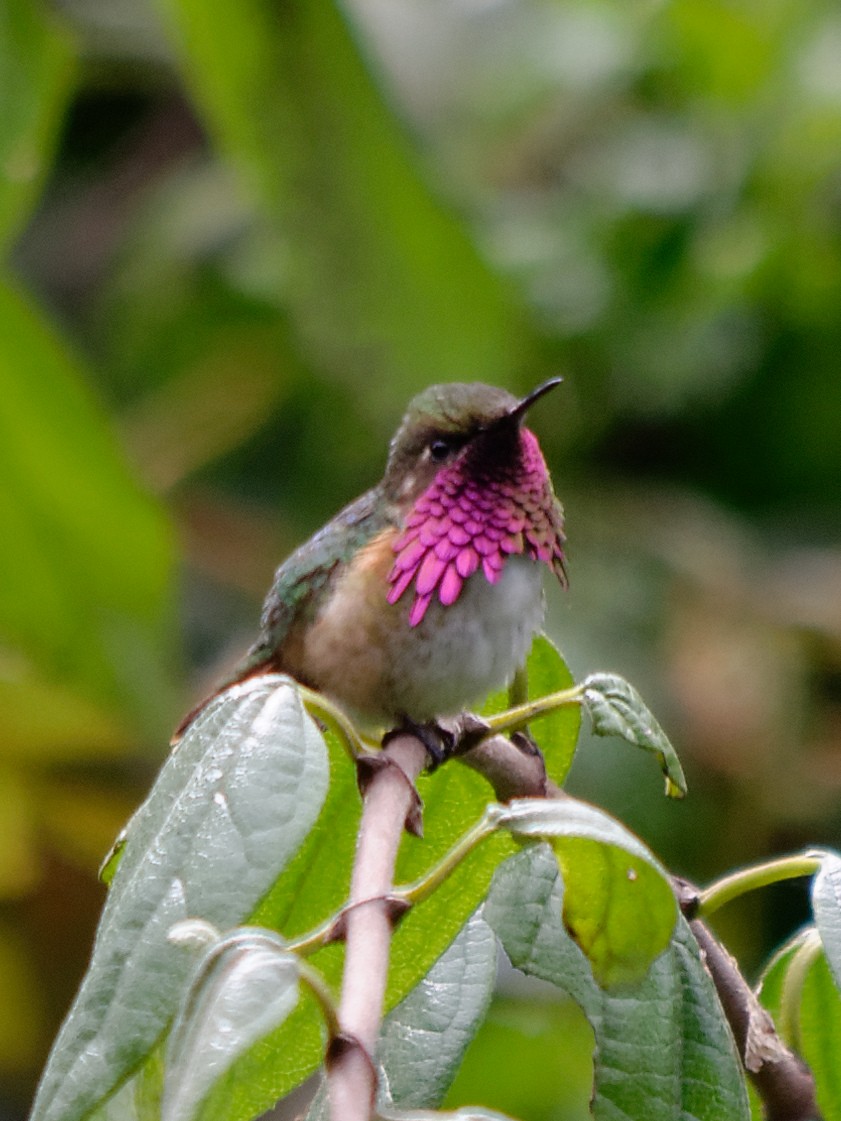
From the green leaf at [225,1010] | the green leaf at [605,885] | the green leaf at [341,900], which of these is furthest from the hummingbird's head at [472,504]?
the green leaf at [225,1010]

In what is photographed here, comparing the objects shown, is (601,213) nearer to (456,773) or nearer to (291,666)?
(291,666)

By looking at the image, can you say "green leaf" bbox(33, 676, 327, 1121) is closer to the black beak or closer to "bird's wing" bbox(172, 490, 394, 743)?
the black beak

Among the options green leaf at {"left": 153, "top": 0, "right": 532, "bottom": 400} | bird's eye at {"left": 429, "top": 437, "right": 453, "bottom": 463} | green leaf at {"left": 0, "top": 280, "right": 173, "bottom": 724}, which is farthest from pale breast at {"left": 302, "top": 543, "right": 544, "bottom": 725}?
green leaf at {"left": 153, "top": 0, "right": 532, "bottom": 400}

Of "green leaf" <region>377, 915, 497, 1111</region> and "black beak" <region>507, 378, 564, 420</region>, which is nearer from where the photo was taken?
"green leaf" <region>377, 915, 497, 1111</region>

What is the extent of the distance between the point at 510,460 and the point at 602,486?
225 cm

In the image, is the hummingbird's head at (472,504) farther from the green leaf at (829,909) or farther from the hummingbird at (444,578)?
the green leaf at (829,909)

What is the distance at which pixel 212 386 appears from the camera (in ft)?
13.1

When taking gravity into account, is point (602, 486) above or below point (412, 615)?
below

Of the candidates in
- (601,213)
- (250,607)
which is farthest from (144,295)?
(601,213)

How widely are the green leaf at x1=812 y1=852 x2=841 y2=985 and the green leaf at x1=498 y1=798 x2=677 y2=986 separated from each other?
76mm

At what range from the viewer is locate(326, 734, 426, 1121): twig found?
2.12 ft

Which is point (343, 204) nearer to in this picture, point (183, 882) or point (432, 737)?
point (432, 737)

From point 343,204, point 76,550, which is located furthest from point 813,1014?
point 343,204

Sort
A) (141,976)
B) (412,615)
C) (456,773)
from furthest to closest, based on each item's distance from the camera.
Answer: (412,615)
(456,773)
(141,976)
